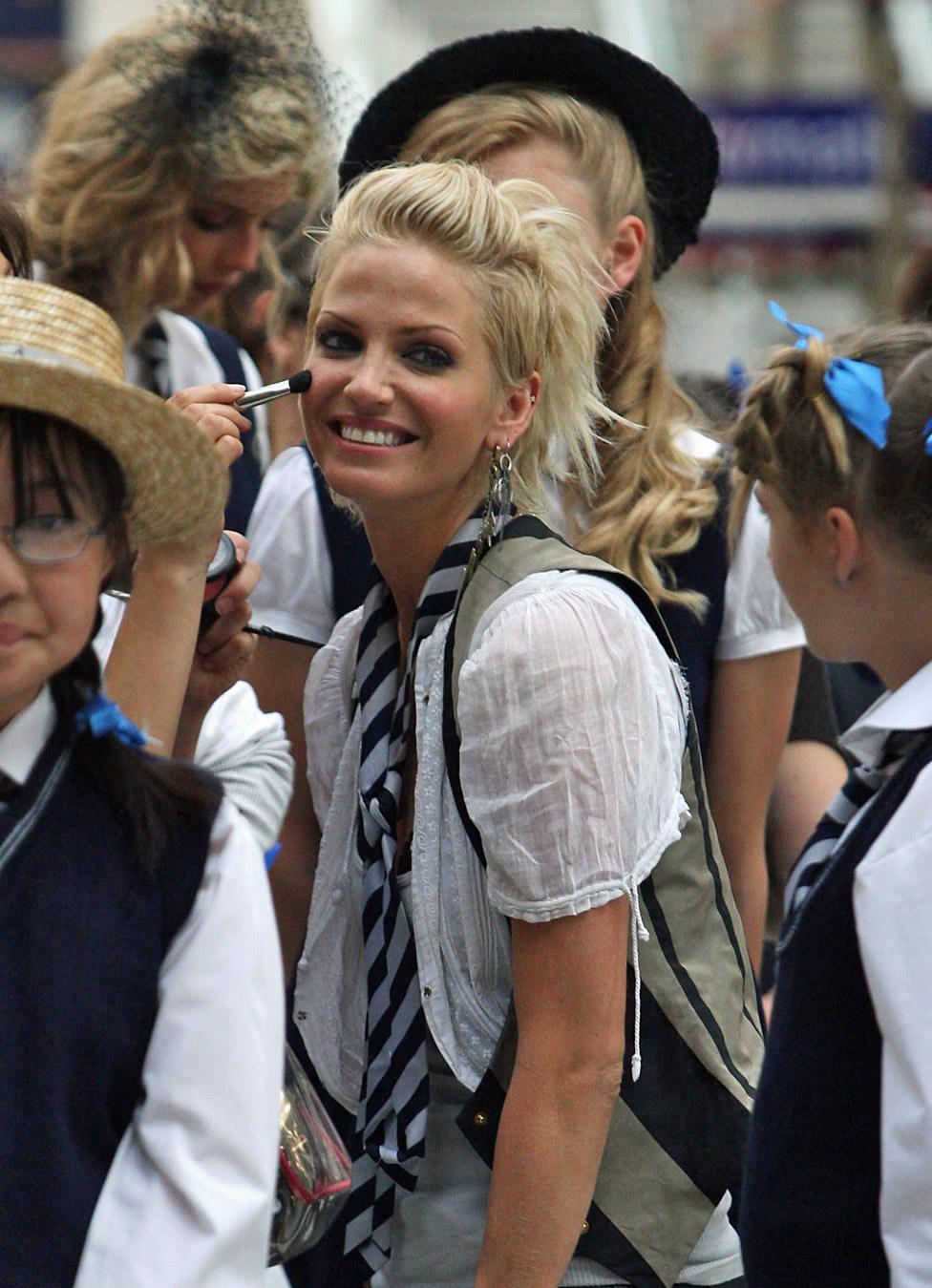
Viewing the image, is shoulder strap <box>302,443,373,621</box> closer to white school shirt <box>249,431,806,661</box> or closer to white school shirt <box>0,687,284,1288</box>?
white school shirt <box>249,431,806,661</box>

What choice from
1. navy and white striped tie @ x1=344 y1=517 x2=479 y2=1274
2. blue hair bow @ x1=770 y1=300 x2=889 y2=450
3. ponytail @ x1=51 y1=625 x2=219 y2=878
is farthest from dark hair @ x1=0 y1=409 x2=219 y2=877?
blue hair bow @ x1=770 y1=300 x2=889 y2=450

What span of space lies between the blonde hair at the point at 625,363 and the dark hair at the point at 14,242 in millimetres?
633

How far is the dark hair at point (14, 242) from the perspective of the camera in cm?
232

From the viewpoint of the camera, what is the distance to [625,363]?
2.86m

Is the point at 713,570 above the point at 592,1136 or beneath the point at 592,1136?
above

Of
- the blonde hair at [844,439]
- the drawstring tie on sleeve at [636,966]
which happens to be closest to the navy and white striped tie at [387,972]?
the drawstring tie on sleeve at [636,966]

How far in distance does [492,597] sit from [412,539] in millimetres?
232

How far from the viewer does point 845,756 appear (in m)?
3.56

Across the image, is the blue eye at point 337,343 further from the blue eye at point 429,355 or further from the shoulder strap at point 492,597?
the shoulder strap at point 492,597

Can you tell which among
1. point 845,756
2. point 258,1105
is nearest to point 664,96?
point 845,756

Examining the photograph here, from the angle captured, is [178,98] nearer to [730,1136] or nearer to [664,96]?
[664,96]

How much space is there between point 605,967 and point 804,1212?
13.3 inches

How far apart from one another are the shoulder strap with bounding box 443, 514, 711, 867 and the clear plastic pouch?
0.36 metres

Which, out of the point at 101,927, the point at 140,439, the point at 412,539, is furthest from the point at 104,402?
the point at 412,539
